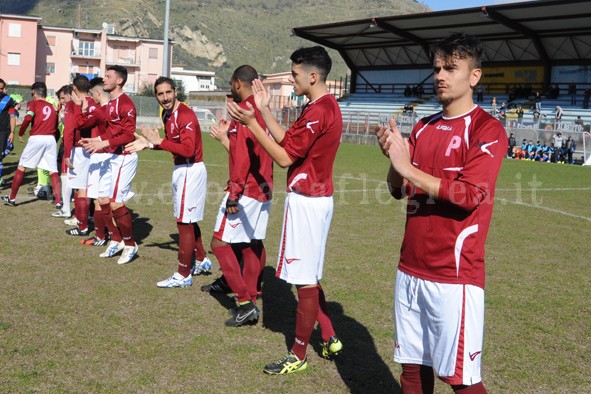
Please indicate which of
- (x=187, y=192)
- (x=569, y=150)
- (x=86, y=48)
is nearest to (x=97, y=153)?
(x=187, y=192)

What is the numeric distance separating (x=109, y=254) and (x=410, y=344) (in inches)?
225

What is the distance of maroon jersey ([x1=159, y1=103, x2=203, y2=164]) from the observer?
6.52 meters

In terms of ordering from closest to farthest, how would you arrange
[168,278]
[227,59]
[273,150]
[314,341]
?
[273,150] → [314,341] → [168,278] → [227,59]

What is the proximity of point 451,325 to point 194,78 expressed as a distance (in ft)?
402

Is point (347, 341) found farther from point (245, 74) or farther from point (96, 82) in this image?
point (96, 82)

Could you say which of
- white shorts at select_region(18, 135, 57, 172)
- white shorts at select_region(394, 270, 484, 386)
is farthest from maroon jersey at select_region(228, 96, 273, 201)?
white shorts at select_region(18, 135, 57, 172)

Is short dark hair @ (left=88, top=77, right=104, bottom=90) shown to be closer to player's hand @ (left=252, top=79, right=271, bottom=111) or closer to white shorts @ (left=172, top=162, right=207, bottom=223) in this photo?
white shorts @ (left=172, top=162, right=207, bottom=223)

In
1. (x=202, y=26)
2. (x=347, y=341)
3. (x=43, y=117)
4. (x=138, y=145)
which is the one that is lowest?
(x=347, y=341)

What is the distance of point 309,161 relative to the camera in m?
4.64

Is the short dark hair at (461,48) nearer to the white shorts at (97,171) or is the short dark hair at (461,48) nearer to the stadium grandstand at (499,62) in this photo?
the white shorts at (97,171)

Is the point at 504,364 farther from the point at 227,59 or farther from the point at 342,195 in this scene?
the point at 227,59

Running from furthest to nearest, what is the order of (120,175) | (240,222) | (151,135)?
(120,175) < (151,135) < (240,222)

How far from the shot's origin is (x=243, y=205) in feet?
19.8

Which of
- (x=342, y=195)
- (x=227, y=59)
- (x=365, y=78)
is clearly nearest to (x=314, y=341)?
(x=342, y=195)
